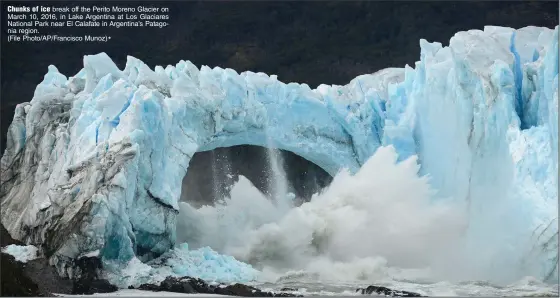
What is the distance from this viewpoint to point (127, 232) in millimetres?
17547

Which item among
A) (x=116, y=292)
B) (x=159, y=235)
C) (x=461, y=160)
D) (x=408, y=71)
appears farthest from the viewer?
(x=408, y=71)

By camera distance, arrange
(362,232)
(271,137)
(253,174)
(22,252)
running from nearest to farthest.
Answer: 1. (22,252)
2. (362,232)
3. (271,137)
4. (253,174)

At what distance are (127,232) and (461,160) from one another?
24.9 ft

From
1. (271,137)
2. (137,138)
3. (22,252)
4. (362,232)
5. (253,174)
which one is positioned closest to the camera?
(137,138)

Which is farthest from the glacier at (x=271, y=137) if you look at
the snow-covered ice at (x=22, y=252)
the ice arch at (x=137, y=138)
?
the snow-covered ice at (x=22, y=252)

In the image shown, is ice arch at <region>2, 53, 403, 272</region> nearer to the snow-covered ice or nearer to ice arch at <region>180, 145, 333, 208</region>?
the snow-covered ice

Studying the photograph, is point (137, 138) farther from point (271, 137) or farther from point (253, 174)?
point (253, 174)

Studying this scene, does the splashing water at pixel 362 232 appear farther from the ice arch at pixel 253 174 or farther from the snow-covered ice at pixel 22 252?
the snow-covered ice at pixel 22 252

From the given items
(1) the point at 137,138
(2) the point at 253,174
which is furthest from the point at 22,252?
(2) the point at 253,174

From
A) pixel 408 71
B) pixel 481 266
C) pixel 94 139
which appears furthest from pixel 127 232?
pixel 408 71

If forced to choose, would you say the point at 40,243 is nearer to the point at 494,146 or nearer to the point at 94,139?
the point at 94,139

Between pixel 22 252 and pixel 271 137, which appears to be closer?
pixel 22 252

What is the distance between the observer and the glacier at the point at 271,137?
1783 centimetres

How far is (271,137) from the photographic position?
22219 mm
